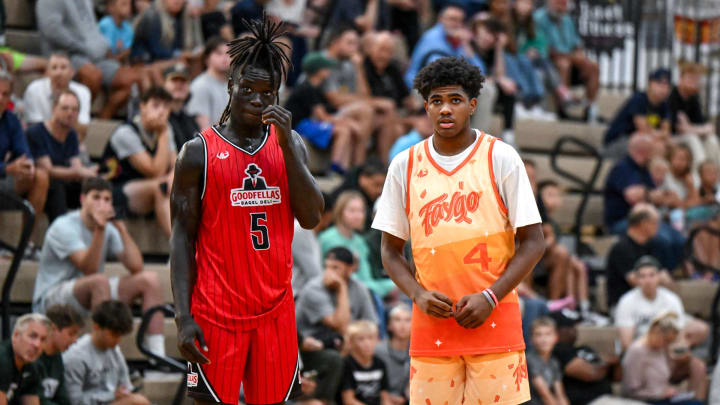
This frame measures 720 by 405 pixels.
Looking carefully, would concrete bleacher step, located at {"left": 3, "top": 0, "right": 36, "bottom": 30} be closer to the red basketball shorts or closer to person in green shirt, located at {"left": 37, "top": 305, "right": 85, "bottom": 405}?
person in green shirt, located at {"left": 37, "top": 305, "right": 85, "bottom": 405}

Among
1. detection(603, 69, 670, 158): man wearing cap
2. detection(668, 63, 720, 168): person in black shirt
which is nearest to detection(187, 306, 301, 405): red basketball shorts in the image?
detection(603, 69, 670, 158): man wearing cap

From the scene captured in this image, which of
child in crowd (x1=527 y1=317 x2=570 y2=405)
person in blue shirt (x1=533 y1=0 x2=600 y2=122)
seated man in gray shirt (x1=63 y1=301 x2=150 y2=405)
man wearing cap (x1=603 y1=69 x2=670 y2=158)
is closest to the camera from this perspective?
seated man in gray shirt (x1=63 y1=301 x2=150 y2=405)

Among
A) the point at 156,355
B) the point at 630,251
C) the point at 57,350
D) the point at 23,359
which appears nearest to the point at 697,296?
the point at 630,251

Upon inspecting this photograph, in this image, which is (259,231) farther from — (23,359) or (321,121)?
(321,121)

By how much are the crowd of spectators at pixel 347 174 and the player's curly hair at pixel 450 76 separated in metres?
2.08

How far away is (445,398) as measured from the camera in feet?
15.8

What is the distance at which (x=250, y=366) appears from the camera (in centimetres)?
467

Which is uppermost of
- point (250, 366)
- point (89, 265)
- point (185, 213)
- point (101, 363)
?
point (185, 213)

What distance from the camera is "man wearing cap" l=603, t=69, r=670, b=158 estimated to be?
13125 millimetres

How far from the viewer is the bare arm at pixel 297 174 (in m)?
4.54

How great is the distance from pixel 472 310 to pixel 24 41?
689 centimetres

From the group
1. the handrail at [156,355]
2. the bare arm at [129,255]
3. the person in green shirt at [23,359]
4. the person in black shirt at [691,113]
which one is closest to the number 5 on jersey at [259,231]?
the person in green shirt at [23,359]

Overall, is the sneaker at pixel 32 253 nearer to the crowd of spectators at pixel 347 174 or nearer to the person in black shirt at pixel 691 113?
the crowd of spectators at pixel 347 174

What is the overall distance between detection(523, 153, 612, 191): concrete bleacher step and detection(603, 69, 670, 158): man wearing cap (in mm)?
279
